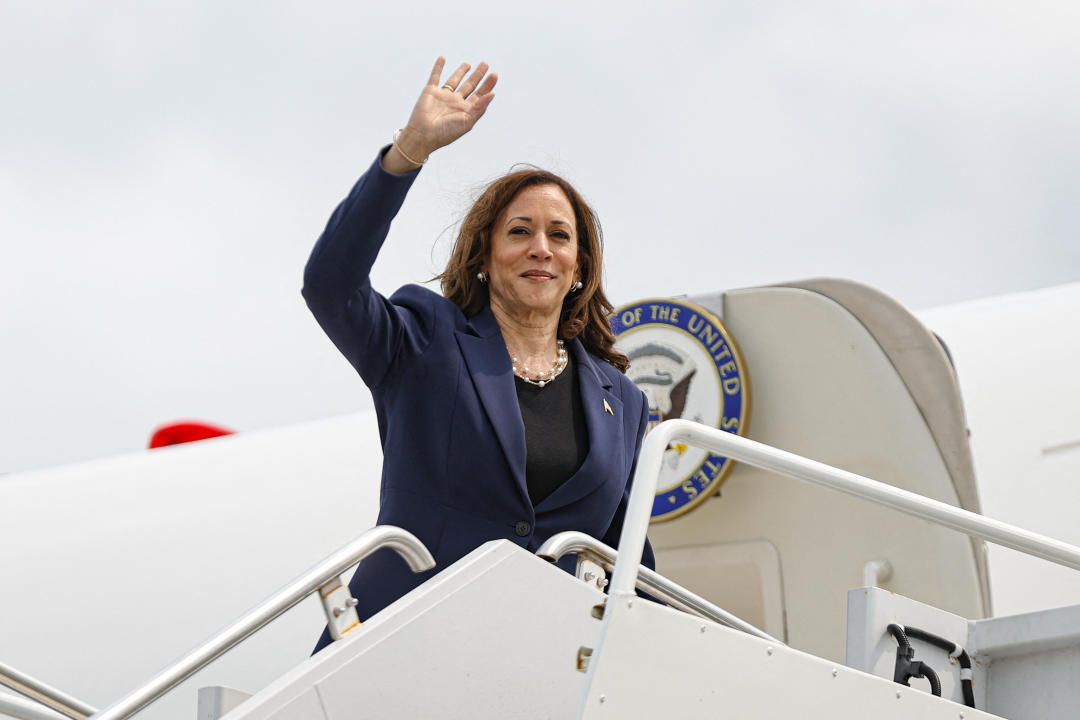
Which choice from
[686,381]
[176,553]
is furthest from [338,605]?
[176,553]

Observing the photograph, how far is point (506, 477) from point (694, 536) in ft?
11.3

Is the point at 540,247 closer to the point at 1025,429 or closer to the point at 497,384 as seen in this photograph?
the point at 497,384

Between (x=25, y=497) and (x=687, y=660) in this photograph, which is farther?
(x=25, y=497)

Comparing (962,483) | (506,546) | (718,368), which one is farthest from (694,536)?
(506,546)

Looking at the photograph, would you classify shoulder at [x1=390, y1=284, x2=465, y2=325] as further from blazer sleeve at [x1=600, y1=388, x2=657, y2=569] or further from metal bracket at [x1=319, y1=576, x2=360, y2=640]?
metal bracket at [x1=319, y1=576, x2=360, y2=640]

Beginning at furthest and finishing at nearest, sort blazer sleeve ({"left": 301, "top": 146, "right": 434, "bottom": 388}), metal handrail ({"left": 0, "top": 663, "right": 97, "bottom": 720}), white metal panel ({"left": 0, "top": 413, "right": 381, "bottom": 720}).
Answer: white metal panel ({"left": 0, "top": 413, "right": 381, "bottom": 720}) < metal handrail ({"left": 0, "top": 663, "right": 97, "bottom": 720}) < blazer sleeve ({"left": 301, "top": 146, "right": 434, "bottom": 388})

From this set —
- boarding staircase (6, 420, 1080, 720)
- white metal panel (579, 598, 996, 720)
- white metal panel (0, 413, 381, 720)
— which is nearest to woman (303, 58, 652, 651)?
boarding staircase (6, 420, 1080, 720)

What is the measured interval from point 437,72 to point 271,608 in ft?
4.47

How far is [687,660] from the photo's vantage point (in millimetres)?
2527

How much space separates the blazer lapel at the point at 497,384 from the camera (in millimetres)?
3033

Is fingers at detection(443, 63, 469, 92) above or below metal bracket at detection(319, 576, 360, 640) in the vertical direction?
above

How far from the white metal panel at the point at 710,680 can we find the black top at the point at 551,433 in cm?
69

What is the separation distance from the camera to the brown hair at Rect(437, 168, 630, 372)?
3.45m

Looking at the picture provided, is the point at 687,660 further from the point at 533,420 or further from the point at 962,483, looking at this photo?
the point at 962,483
